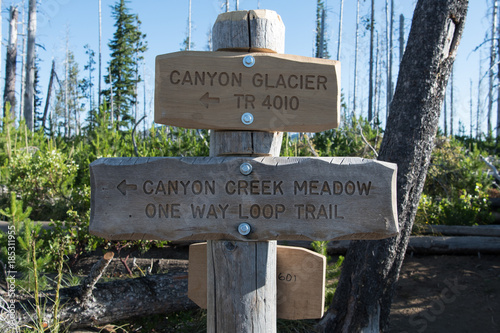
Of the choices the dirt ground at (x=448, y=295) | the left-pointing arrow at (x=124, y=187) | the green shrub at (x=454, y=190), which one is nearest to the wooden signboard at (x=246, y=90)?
the left-pointing arrow at (x=124, y=187)

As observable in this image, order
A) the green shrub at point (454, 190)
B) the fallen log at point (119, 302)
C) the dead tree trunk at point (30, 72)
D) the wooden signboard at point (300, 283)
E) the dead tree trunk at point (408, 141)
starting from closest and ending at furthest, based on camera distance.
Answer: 1. the wooden signboard at point (300, 283)
2. the dead tree trunk at point (408, 141)
3. the fallen log at point (119, 302)
4. the green shrub at point (454, 190)
5. the dead tree trunk at point (30, 72)

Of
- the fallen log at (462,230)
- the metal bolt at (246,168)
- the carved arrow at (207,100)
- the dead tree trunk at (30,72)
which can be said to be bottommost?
the fallen log at (462,230)

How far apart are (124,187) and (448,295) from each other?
4.76 metres

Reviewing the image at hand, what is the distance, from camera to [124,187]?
1.65m

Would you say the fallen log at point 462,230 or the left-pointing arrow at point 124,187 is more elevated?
the left-pointing arrow at point 124,187

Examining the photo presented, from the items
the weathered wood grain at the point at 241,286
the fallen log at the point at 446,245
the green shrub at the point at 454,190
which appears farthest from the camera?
the green shrub at the point at 454,190

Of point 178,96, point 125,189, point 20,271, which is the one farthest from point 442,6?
point 20,271

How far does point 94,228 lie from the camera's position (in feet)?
5.41

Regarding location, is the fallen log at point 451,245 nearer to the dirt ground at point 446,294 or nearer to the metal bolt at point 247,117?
the dirt ground at point 446,294

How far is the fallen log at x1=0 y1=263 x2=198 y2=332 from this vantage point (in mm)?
3516

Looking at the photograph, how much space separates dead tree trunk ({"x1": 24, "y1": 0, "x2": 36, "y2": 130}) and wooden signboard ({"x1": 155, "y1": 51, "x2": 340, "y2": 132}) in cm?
1894

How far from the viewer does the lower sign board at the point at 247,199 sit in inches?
63.5

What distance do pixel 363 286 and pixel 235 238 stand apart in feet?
7.26

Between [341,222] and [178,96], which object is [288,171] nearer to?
[341,222]
